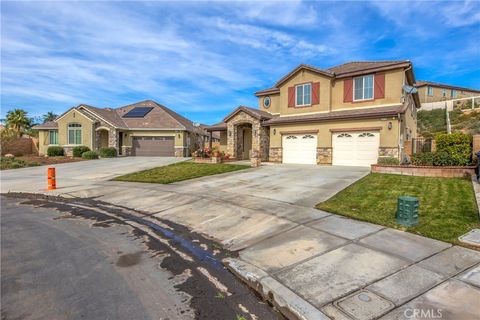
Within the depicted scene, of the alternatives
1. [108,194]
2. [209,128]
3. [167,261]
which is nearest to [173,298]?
[167,261]

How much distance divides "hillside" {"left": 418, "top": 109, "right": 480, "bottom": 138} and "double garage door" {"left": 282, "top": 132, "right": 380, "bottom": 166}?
13.7 meters

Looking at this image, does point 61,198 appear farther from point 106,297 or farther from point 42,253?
point 106,297

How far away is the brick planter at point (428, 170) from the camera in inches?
477

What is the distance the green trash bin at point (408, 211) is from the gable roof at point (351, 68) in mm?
13915

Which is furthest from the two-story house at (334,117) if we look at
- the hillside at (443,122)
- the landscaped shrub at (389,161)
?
the hillside at (443,122)

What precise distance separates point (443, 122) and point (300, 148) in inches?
933

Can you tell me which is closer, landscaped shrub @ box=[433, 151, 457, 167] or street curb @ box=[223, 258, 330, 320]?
street curb @ box=[223, 258, 330, 320]

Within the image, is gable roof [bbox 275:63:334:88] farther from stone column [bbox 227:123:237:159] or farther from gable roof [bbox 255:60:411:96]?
stone column [bbox 227:123:237:159]

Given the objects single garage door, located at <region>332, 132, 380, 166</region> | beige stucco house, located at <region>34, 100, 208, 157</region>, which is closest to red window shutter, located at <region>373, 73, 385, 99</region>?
single garage door, located at <region>332, 132, 380, 166</region>

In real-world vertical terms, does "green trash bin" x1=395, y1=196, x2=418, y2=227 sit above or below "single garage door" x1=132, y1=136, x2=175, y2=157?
below

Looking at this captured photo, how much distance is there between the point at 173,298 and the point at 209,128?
23.8 m

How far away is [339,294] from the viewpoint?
391 centimetres

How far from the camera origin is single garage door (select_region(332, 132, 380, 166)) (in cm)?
1770

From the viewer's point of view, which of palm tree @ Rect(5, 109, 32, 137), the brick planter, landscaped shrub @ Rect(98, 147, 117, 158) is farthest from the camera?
palm tree @ Rect(5, 109, 32, 137)
